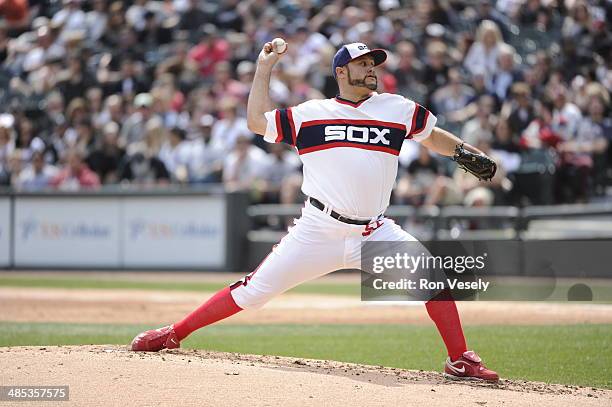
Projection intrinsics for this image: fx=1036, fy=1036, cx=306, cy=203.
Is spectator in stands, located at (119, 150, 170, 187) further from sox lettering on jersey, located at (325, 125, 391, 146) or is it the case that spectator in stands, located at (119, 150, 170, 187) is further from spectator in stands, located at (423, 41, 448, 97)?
sox lettering on jersey, located at (325, 125, 391, 146)

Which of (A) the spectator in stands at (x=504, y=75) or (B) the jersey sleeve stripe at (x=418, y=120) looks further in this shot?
(A) the spectator in stands at (x=504, y=75)

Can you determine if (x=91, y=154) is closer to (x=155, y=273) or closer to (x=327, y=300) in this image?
(x=155, y=273)

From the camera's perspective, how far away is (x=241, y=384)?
5875mm

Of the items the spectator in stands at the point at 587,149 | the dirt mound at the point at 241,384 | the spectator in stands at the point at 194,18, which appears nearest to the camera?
the dirt mound at the point at 241,384

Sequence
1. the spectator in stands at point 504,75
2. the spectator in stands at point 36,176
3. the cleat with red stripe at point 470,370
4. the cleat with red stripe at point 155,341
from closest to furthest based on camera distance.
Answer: the cleat with red stripe at point 470,370 < the cleat with red stripe at point 155,341 < the spectator in stands at point 504,75 < the spectator in stands at point 36,176

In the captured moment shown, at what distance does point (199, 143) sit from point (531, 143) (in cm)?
531

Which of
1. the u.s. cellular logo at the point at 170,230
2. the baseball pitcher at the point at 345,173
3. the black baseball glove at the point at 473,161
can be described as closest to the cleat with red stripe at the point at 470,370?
the baseball pitcher at the point at 345,173

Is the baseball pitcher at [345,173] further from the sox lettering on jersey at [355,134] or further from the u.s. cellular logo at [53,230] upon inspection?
the u.s. cellular logo at [53,230]

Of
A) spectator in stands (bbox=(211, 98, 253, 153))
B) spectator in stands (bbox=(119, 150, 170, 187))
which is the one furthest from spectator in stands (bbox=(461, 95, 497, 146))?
spectator in stands (bbox=(119, 150, 170, 187))

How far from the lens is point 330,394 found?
18.8 ft

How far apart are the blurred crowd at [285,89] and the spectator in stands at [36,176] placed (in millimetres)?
27

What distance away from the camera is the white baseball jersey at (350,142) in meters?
6.52

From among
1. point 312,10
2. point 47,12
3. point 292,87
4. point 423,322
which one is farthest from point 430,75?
point 47,12

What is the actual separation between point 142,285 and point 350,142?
8.94 metres
